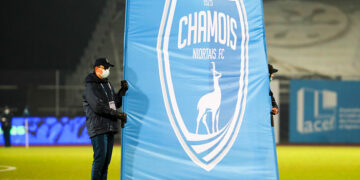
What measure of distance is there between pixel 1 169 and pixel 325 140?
1374 centimetres

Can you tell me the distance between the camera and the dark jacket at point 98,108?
7.05 metres

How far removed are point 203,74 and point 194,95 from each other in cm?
31

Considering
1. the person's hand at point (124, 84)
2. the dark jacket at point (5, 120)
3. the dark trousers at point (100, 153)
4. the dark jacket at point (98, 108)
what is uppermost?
the person's hand at point (124, 84)

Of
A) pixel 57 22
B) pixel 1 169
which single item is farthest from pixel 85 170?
pixel 57 22

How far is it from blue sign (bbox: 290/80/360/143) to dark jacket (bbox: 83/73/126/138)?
609 inches

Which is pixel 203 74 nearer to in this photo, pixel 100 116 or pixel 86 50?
pixel 100 116

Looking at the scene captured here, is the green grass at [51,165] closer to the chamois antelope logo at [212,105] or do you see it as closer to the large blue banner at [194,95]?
the large blue banner at [194,95]

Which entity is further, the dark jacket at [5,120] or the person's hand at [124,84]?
the dark jacket at [5,120]

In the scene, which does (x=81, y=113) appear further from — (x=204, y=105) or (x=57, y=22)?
(x=204, y=105)

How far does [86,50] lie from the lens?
23.7m

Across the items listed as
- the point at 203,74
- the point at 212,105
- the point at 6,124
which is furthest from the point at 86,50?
the point at 212,105

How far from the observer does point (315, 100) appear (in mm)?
21703

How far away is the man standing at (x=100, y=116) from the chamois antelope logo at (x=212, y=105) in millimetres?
1016

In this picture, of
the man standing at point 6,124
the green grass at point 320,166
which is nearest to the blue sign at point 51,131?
the man standing at point 6,124
